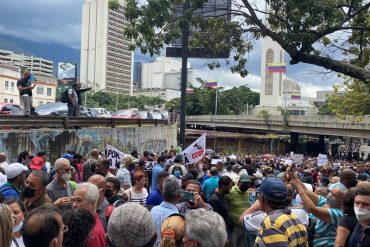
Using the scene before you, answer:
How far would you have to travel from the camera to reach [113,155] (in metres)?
11.2

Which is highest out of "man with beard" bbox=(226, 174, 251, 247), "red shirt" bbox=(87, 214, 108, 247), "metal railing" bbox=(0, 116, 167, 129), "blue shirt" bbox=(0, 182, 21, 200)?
"metal railing" bbox=(0, 116, 167, 129)

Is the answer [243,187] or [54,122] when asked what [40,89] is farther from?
[243,187]

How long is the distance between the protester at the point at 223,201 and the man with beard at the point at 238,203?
83 mm

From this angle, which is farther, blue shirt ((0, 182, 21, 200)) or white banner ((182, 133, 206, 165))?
white banner ((182, 133, 206, 165))

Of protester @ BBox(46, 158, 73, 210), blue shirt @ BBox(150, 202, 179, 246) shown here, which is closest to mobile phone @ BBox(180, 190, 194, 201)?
blue shirt @ BBox(150, 202, 179, 246)

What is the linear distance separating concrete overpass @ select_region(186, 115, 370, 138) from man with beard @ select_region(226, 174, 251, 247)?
3876 centimetres

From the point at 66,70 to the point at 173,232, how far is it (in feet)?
233

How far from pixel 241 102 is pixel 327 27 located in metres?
112

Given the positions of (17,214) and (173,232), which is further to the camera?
(17,214)

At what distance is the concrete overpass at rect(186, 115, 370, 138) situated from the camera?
45906 mm

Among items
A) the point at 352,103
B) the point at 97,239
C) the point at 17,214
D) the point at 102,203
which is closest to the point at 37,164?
the point at 102,203

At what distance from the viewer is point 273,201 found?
4.18 metres

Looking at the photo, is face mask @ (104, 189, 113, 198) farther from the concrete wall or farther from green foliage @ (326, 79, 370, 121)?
green foliage @ (326, 79, 370, 121)

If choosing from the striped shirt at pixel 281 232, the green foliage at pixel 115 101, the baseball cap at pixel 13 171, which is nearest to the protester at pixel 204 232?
the striped shirt at pixel 281 232
